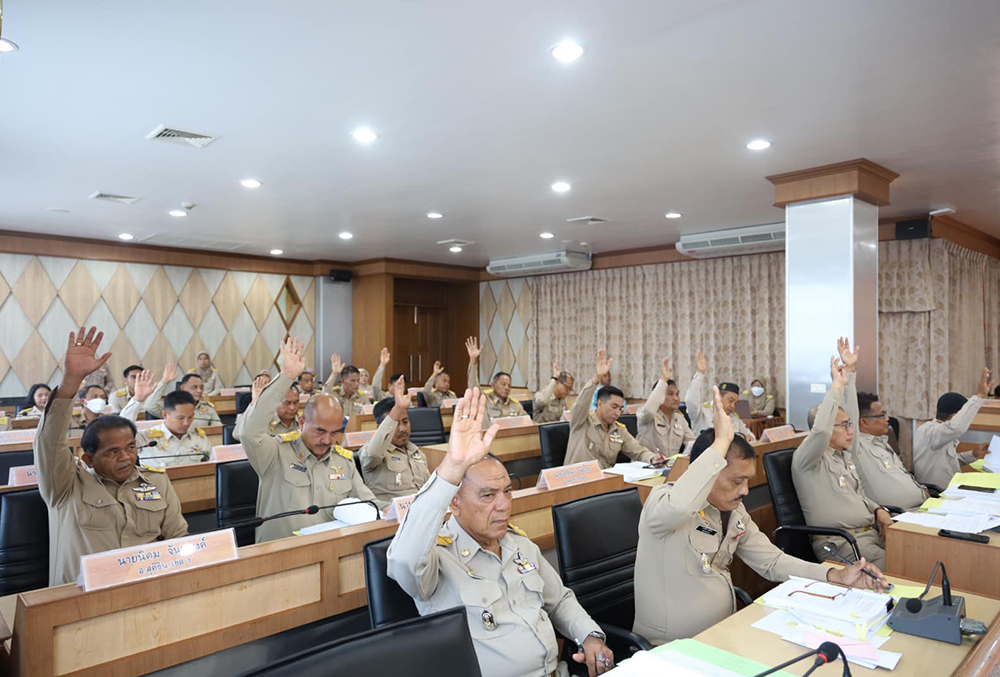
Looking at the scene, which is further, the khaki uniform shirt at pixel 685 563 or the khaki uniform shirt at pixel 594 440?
the khaki uniform shirt at pixel 594 440

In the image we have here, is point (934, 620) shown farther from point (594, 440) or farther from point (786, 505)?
point (594, 440)

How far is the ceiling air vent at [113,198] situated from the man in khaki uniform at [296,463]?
13.6 feet

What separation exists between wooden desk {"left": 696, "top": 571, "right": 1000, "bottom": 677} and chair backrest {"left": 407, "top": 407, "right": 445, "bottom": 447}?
387cm

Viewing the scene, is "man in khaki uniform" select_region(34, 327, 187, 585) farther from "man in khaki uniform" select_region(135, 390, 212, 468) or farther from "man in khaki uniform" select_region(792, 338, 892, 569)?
"man in khaki uniform" select_region(792, 338, 892, 569)

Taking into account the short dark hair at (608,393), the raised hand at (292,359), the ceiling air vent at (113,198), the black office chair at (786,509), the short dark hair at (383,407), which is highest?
the ceiling air vent at (113,198)

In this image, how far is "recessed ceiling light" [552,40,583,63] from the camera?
295 cm

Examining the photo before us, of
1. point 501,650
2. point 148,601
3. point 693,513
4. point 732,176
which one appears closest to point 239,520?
point 148,601

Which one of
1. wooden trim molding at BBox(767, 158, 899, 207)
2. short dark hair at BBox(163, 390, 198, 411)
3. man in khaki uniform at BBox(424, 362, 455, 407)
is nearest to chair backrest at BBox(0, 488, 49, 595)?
short dark hair at BBox(163, 390, 198, 411)

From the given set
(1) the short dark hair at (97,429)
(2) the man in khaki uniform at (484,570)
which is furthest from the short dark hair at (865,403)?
(1) the short dark hair at (97,429)

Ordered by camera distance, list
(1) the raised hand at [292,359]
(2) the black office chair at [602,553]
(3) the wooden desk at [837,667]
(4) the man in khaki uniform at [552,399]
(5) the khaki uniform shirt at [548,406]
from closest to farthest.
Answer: (3) the wooden desk at [837,667] → (2) the black office chair at [602,553] → (1) the raised hand at [292,359] → (4) the man in khaki uniform at [552,399] → (5) the khaki uniform shirt at [548,406]

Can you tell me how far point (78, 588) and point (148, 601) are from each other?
6.7 inches

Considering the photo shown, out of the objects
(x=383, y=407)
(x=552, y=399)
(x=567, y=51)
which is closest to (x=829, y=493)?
(x=567, y=51)

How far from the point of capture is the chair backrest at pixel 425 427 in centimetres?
546

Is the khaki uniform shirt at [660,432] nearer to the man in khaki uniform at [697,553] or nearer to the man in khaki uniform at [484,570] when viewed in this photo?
the man in khaki uniform at [697,553]
